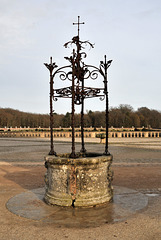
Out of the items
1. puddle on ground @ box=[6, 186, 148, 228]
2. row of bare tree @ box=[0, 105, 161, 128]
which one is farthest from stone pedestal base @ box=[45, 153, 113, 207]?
row of bare tree @ box=[0, 105, 161, 128]

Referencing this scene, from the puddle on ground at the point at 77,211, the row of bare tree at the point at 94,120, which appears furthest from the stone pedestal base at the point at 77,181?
the row of bare tree at the point at 94,120

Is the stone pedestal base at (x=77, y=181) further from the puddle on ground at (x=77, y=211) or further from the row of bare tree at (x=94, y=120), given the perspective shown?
the row of bare tree at (x=94, y=120)

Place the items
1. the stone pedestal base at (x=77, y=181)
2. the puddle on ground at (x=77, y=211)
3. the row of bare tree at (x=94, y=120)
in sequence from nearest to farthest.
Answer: the puddle on ground at (x=77, y=211), the stone pedestal base at (x=77, y=181), the row of bare tree at (x=94, y=120)

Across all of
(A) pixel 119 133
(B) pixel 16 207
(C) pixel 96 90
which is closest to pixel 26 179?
(B) pixel 16 207

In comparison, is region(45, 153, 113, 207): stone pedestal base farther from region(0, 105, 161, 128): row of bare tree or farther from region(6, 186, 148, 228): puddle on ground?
region(0, 105, 161, 128): row of bare tree

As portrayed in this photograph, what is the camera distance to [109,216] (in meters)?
5.35

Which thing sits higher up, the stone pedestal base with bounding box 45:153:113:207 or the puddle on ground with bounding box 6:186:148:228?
the stone pedestal base with bounding box 45:153:113:207

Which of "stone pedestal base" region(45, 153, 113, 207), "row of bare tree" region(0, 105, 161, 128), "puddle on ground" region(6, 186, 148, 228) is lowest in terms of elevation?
"puddle on ground" region(6, 186, 148, 228)

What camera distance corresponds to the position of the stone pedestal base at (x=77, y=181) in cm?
596

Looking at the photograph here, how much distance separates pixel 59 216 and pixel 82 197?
0.83 metres

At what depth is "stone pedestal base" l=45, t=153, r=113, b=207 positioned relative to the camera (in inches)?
235

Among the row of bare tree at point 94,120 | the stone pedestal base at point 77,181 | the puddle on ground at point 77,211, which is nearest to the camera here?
the puddle on ground at point 77,211

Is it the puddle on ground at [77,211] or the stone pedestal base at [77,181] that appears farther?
the stone pedestal base at [77,181]

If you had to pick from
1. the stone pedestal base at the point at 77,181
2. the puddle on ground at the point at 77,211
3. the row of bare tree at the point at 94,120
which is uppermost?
the row of bare tree at the point at 94,120
